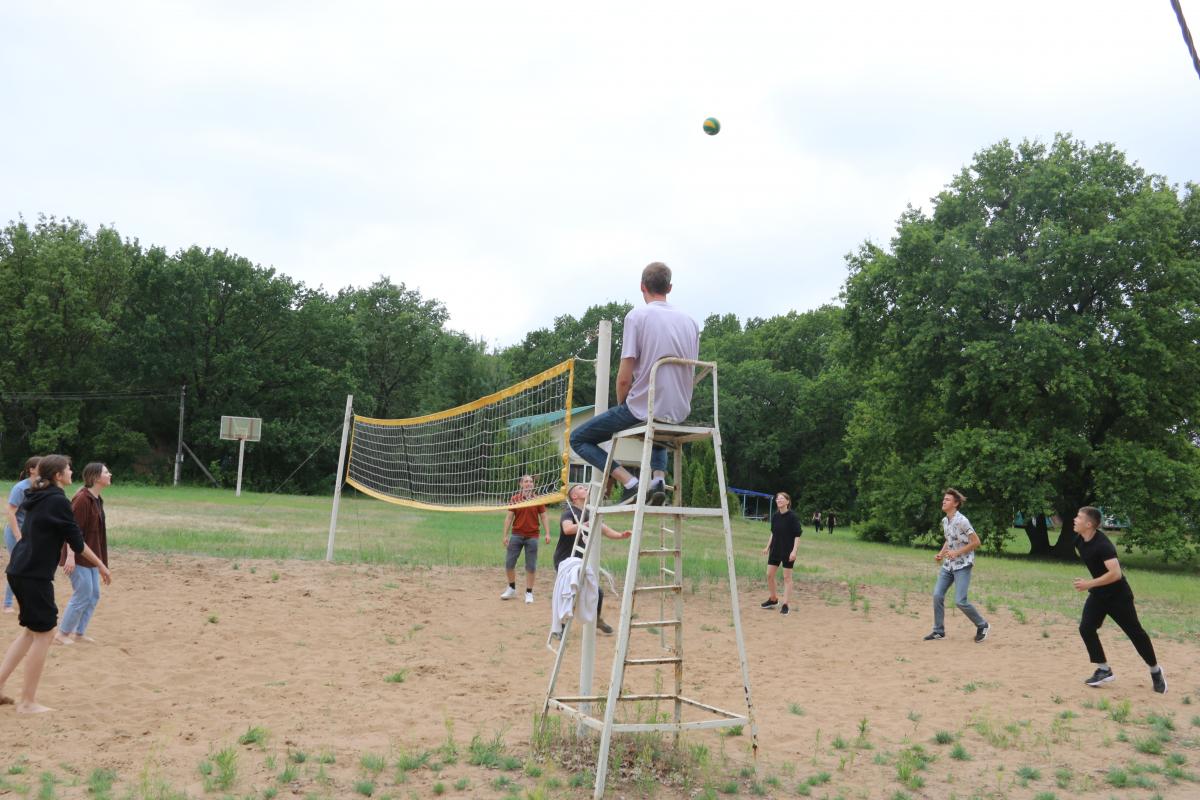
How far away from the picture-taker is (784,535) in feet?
39.5

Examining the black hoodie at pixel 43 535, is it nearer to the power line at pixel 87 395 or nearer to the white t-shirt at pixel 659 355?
the white t-shirt at pixel 659 355

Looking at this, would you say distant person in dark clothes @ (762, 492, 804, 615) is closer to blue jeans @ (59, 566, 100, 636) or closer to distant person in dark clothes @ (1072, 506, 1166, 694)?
A: distant person in dark clothes @ (1072, 506, 1166, 694)

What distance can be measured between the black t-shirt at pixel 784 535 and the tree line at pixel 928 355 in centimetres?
516

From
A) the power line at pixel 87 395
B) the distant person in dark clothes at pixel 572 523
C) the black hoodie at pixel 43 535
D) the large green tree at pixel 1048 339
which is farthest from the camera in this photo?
the power line at pixel 87 395

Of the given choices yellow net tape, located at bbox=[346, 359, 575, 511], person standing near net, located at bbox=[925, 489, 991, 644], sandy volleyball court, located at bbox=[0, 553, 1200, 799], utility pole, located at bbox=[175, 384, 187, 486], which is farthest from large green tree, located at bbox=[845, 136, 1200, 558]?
utility pole, located at bbox=[175, 384, 187, 486]

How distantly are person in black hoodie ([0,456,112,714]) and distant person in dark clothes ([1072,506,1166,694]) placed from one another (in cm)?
755

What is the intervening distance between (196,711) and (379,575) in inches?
250

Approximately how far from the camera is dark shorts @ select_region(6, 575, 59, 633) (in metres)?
5.48

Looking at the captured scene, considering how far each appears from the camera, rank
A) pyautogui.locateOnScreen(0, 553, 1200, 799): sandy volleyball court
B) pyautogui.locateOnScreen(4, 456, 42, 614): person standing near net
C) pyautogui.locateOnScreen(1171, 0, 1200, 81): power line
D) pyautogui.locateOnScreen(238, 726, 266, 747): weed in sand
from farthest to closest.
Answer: pyautogui.locateOnScreen(4, 456, 42, 614): person standing near net
pyautogui.locateOnScreen(238, 726, 266, 747): weed in sand
pyautogui.locateOnScreen(0, 553, 1200, 799): sandy volleyball court
pyautogui.locateOnScreen(1171, 0, 1200, 81): power line

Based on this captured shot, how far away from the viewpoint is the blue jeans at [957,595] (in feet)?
33.3

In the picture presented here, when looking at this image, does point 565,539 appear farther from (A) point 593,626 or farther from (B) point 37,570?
(B) point 37,570

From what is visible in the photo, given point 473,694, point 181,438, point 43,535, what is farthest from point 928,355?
point 181,438

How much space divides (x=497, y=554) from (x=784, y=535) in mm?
6761

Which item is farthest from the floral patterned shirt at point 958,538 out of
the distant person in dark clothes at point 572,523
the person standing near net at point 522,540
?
the person standing near net at point 522,540
